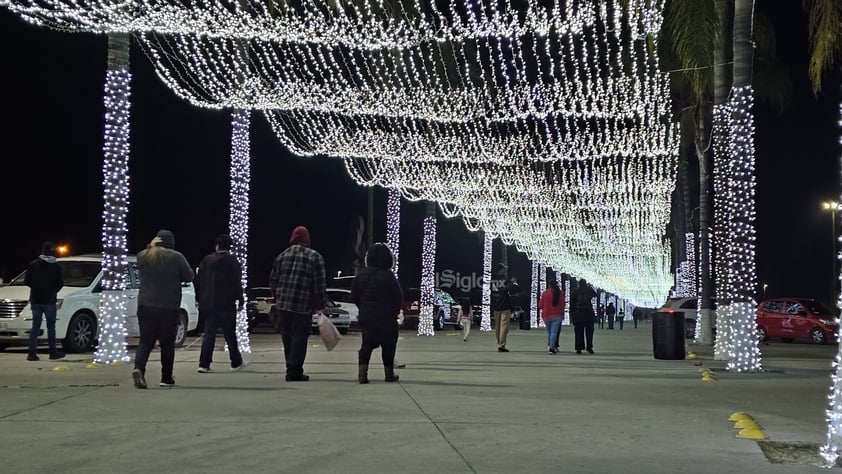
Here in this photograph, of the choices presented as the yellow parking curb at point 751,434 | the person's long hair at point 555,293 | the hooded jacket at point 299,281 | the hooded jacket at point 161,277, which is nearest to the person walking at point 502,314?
the person's long hair at point 555,293

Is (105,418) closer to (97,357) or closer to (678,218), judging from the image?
(97,357)

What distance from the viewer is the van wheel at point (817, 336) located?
29064 millimetres

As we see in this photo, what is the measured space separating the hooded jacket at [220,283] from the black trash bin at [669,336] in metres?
8.89

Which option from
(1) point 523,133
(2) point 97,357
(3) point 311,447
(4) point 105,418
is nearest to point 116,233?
(2) point 97,357

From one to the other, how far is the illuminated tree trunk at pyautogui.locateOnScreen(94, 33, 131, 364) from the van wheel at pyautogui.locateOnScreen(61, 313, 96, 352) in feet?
10.2

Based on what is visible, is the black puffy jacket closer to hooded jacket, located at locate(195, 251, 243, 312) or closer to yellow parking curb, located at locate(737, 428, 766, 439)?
hooded jacket, located at locate(195, 251, 243, 312)

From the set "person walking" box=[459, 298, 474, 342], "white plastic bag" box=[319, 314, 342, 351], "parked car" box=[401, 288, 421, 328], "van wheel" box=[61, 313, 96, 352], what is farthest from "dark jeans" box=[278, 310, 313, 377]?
"parked car" box=[401, 288, 421, 328]

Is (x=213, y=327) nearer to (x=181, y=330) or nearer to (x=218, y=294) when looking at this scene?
(x=218, y=294)

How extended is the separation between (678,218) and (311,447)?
44.0 meters

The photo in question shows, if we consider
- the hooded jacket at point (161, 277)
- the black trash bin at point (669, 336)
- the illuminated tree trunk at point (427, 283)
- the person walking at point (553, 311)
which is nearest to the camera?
the hooded jacket at point (161, 277)

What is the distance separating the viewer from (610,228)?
45.8 m

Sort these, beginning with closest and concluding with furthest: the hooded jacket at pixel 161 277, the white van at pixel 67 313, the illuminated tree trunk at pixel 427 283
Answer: the hooded jacket at pixel 161 277 < the white van at pixel 67 313 < the illuminated tree trunk at pixel 427 283

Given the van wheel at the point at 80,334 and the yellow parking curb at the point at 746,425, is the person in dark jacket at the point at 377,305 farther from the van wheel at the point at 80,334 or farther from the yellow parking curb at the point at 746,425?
the van wheel at the point at 80,334

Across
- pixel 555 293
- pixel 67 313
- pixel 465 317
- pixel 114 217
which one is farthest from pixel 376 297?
pixel 465 317
